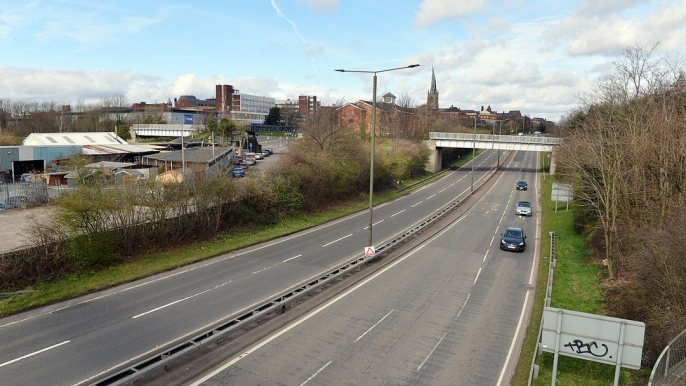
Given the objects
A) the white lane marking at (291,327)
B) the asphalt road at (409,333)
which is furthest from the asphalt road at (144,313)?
the asphalt road at (409,333)

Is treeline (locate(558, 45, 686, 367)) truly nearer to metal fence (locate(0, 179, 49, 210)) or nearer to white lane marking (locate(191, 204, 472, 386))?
white lane marking (locate(191, 204, 472, 386))

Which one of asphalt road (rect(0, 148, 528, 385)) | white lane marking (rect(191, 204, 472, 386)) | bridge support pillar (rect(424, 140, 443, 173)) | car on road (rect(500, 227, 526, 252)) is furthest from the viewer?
bridge support pillar (rect(424, 140, 443, 173))

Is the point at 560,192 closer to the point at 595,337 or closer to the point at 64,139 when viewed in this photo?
the point at 595,337

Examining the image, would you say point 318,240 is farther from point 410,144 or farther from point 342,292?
point 410,144

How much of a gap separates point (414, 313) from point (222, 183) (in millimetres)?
16092

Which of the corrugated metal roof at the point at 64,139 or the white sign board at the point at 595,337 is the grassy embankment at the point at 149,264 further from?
the corrugated metal roof at the point at 64,139

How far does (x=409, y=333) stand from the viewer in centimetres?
1420

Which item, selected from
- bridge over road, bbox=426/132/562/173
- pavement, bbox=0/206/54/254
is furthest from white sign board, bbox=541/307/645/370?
bridge over road, bbox=426/132/562/173

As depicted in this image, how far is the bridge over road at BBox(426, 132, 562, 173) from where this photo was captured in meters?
70.7

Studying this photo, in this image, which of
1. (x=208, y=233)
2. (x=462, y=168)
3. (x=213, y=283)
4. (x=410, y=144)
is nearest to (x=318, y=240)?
(x=208, y=233)

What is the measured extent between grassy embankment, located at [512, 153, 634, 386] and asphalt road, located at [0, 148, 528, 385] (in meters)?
9.72

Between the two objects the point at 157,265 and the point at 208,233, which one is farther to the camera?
the point at 208,233

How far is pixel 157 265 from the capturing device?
20.9 metres

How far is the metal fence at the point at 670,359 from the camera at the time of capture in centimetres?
980
